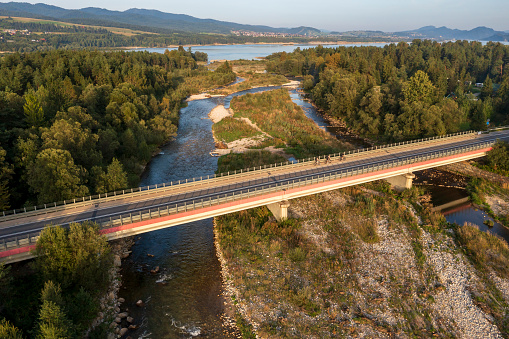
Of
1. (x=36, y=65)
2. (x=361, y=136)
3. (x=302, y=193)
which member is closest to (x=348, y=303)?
(x=302, y=193)

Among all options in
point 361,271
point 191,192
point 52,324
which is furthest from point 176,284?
point 361,271

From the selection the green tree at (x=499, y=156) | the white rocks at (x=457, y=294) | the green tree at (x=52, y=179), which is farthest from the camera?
the green tree at (x=499, y=156)

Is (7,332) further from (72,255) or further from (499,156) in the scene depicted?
(499,156)

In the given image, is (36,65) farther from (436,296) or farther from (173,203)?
(436,296)

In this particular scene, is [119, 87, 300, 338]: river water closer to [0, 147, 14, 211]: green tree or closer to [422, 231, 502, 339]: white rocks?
[0, 147, 14, 211]: green tree

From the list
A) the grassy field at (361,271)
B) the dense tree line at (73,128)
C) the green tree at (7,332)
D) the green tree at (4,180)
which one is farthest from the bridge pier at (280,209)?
the green tree at (4,180)

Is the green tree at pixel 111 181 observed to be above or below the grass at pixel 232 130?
above

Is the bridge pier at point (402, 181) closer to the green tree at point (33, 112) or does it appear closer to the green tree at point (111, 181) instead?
the green tree at point (111, 181)

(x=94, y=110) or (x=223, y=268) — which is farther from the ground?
(x=94, y=110)
